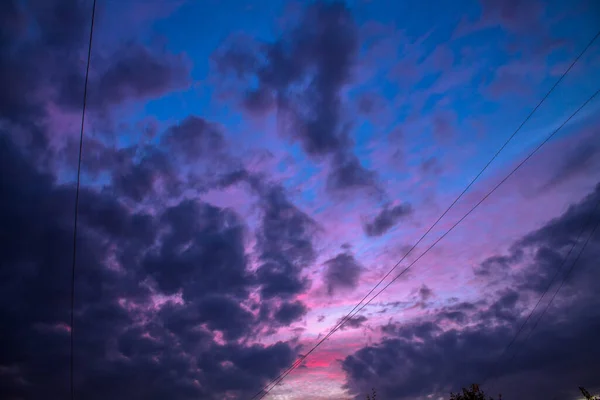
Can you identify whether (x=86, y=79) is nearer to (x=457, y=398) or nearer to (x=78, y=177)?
(x=78, y=177)

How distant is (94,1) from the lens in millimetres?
11328

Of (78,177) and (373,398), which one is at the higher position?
(78,177)

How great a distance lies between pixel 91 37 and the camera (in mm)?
12508

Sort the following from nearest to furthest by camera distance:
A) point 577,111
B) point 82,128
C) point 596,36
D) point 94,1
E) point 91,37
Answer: point 94,1 → point 91,37 → point 82,128 → point 596,36 → point 577,111

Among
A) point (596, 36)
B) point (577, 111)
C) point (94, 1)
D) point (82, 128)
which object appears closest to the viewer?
point (94, 1)

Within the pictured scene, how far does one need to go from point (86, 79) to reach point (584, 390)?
55005 millimetres

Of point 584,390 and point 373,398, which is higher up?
point 373,398

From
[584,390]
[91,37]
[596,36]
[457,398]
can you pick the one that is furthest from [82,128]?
[584,390]

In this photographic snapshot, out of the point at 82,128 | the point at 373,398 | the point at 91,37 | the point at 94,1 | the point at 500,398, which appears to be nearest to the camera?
the point at 94,1

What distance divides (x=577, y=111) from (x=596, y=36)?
510cm

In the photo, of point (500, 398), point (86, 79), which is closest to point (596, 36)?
point (86, 79)

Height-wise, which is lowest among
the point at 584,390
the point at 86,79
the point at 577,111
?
the point at 584,390

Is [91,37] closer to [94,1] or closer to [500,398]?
[94,1]

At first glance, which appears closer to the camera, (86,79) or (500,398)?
(86,79)
